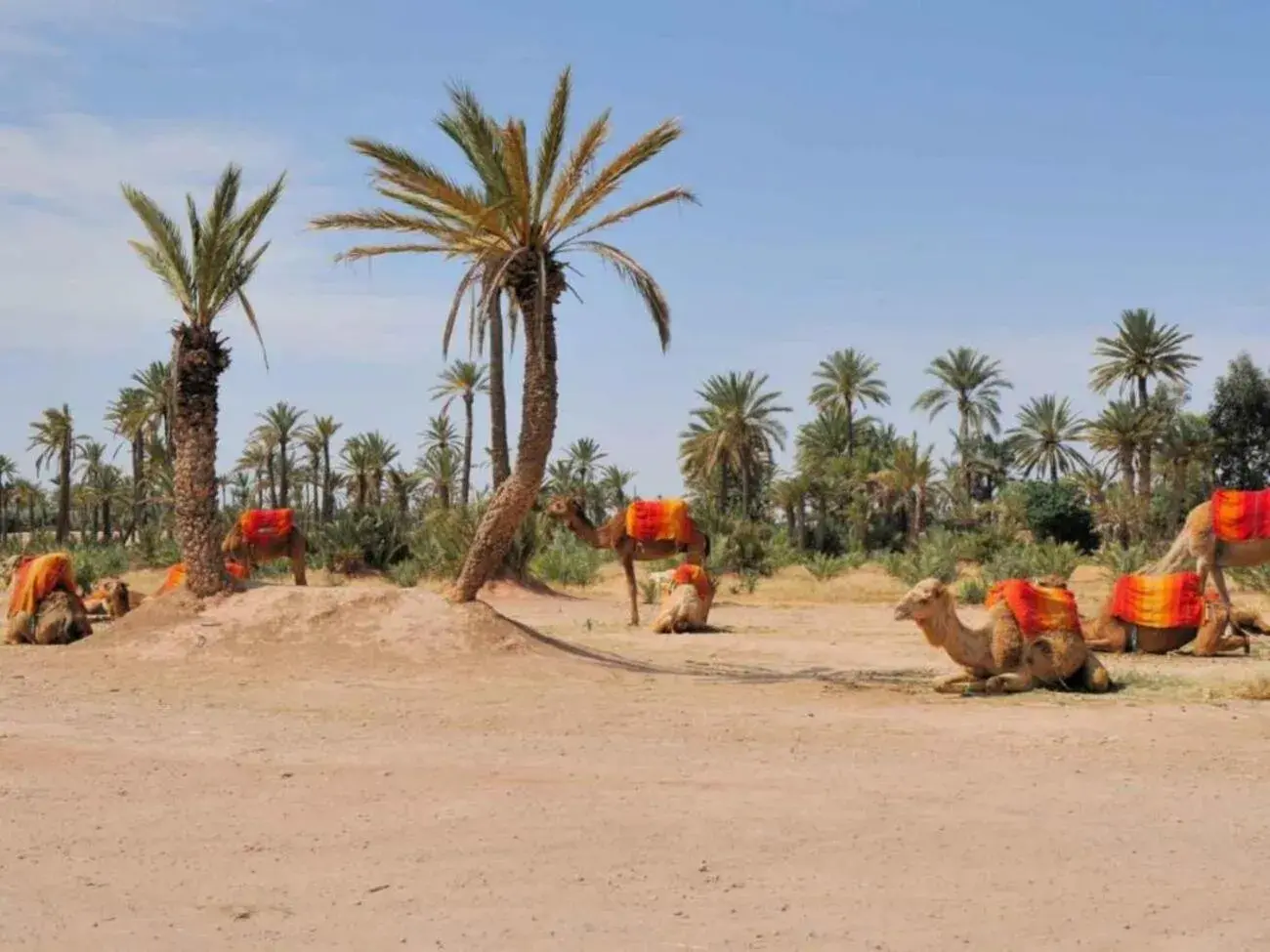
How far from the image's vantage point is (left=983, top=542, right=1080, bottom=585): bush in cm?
3198

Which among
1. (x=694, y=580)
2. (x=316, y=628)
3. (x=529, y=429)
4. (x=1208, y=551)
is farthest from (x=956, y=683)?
(x=694, y=580)

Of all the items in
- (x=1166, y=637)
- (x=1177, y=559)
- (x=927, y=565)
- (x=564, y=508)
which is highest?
(x=564, y=508)

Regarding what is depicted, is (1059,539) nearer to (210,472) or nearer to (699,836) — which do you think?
(210,472)

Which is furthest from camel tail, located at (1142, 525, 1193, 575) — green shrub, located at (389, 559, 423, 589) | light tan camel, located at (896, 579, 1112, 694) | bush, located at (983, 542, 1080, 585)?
green shrub, located at (389, 559, 423, 589)

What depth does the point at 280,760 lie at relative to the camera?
29.4 ft

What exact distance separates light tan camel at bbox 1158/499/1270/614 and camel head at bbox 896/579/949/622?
7215 millimetres

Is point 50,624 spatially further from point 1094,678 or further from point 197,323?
point 1094,678

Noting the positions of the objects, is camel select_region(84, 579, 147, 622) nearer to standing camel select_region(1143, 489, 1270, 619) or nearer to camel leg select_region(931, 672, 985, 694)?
camel leg select_region(931, 672, 985, 694)

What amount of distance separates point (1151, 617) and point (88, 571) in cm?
2413

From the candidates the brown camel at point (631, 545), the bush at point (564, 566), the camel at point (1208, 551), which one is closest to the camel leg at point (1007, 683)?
the camel at point (1208, 551)

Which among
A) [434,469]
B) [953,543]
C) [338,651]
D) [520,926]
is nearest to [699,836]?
[520,926]

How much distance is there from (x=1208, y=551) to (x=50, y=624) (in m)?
14.8

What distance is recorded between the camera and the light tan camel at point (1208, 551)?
1780 centimetres

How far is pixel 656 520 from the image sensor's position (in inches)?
842
